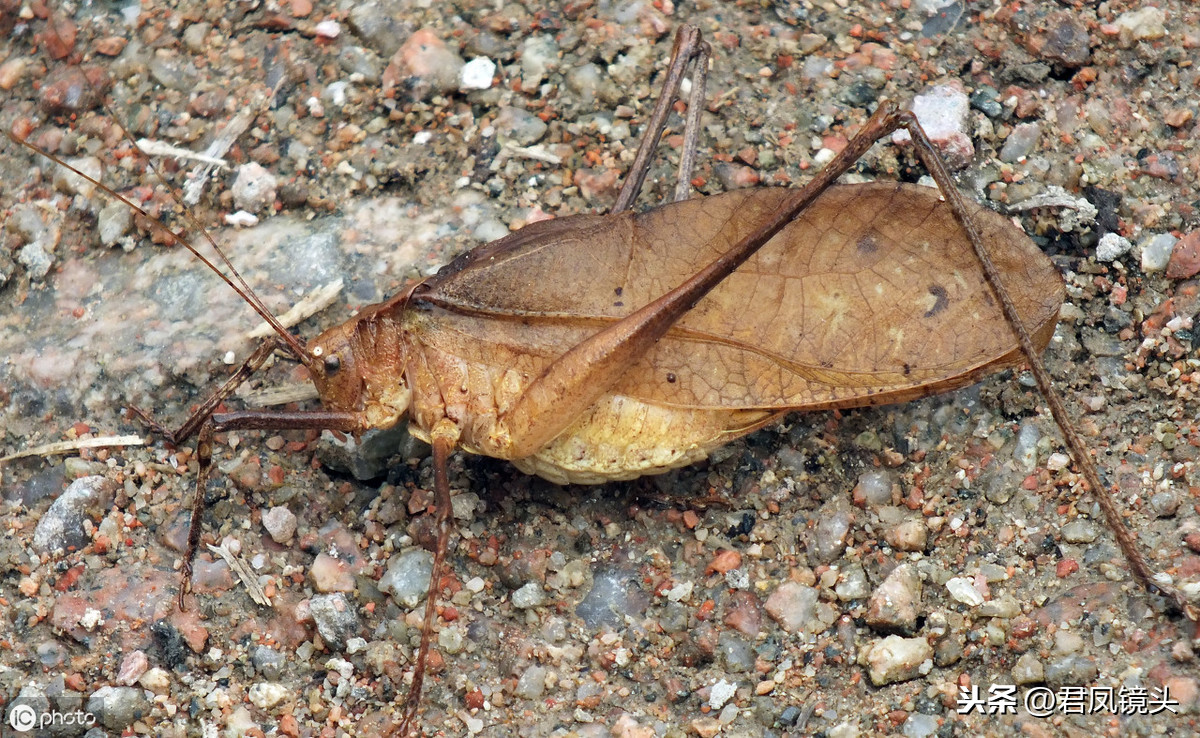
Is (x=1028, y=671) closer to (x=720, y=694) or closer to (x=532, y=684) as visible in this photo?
(x=720, y=694)

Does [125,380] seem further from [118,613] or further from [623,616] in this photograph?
[623,616]

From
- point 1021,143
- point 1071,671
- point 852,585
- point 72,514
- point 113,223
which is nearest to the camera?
point 1071,671

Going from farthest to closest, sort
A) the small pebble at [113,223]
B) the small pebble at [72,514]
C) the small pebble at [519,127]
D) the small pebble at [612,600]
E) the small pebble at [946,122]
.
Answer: the small pebble at [519,127], the small pebble at [113,223], the small pebble at [946,122], the small pebble at [72,514], the small pebble at [612,600]

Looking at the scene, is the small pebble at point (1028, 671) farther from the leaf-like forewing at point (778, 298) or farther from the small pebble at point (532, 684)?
the small pebble at point (532, 684)

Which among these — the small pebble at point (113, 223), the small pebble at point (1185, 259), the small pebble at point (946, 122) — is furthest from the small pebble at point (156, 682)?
the small pebble at point (1185, 259)

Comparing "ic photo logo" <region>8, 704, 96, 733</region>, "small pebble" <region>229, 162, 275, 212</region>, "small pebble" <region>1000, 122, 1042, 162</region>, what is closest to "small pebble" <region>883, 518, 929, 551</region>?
"small pebble" <region>1000, 122, 1042, 162</region>

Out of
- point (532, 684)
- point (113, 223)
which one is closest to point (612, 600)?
point (532, 684)

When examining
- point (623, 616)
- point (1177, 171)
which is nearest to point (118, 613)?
point (623, 616)
